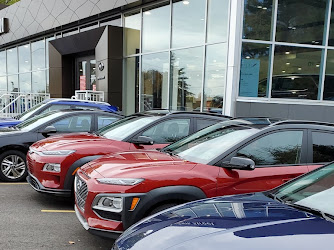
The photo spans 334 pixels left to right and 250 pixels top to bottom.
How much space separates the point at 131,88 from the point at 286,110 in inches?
307

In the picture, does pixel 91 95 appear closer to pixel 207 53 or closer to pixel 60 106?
pixel 60 106

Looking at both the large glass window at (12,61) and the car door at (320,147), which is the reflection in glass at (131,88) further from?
the large glass window at (12,61)

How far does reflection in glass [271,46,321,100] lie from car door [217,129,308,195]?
7.27 m

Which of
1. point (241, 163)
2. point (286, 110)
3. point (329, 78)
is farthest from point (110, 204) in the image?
point (329, 78)

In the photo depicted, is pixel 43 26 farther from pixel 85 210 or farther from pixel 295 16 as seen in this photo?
pixel 85 210

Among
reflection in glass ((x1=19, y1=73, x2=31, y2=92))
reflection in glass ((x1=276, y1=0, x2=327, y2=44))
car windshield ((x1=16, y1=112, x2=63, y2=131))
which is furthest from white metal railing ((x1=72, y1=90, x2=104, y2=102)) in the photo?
reflection in glass ((x1=19, y1=73, x2=31, y2=92))

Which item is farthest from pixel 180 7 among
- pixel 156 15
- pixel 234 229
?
pixel 234 229

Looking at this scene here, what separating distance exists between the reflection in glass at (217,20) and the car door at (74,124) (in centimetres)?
602

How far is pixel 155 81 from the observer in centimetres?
1402

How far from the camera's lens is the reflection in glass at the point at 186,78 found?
39.1 feet

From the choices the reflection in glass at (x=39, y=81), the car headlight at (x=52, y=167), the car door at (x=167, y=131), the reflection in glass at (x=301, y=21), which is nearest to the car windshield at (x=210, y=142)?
the car door at (x=167, y=131)

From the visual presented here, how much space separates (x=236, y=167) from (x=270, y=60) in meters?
8.29

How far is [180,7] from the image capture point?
12.6m

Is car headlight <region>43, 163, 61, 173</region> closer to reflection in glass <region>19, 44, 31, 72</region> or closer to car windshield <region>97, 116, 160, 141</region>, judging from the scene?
car windshield <region>97, 116, 160, 141</region>
